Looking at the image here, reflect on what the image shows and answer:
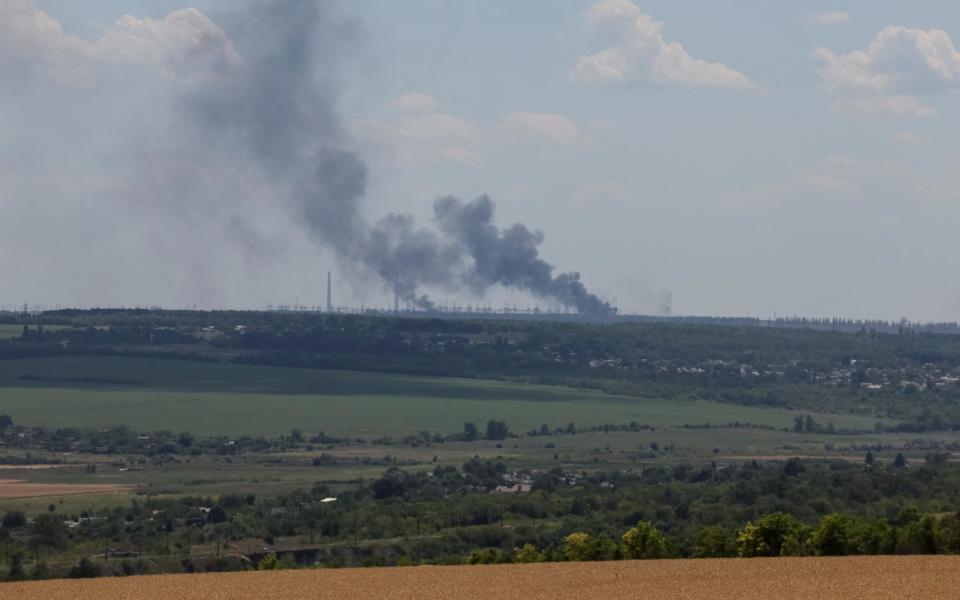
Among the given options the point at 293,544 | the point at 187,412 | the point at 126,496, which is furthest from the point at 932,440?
the point at 293,544

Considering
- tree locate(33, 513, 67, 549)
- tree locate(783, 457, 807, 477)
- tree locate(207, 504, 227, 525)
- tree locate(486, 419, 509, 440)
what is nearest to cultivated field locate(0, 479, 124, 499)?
tree locate(33, 513, 67, 549)

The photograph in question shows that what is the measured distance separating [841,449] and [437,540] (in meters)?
73.2

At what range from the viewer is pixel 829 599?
46.8m

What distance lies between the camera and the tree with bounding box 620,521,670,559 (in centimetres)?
6612

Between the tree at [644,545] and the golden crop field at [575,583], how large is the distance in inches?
272

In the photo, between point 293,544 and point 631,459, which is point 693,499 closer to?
point 293,544

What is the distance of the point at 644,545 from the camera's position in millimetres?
66562

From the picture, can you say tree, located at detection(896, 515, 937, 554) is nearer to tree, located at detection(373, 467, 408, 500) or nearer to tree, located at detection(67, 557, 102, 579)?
tree, located at detection(67, 557, 102, 579)

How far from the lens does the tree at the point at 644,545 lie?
2603 inches

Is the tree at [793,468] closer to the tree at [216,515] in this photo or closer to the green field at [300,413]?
the tree at [216,515]

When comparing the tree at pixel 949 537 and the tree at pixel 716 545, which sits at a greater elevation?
the tree at pixel 949 537

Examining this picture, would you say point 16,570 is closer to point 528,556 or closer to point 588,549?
point 528,556

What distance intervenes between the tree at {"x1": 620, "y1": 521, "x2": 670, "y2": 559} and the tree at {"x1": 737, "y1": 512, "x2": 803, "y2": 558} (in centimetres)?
323

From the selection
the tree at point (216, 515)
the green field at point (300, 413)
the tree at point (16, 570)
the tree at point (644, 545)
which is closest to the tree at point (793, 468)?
the tree at point (216, 515)
